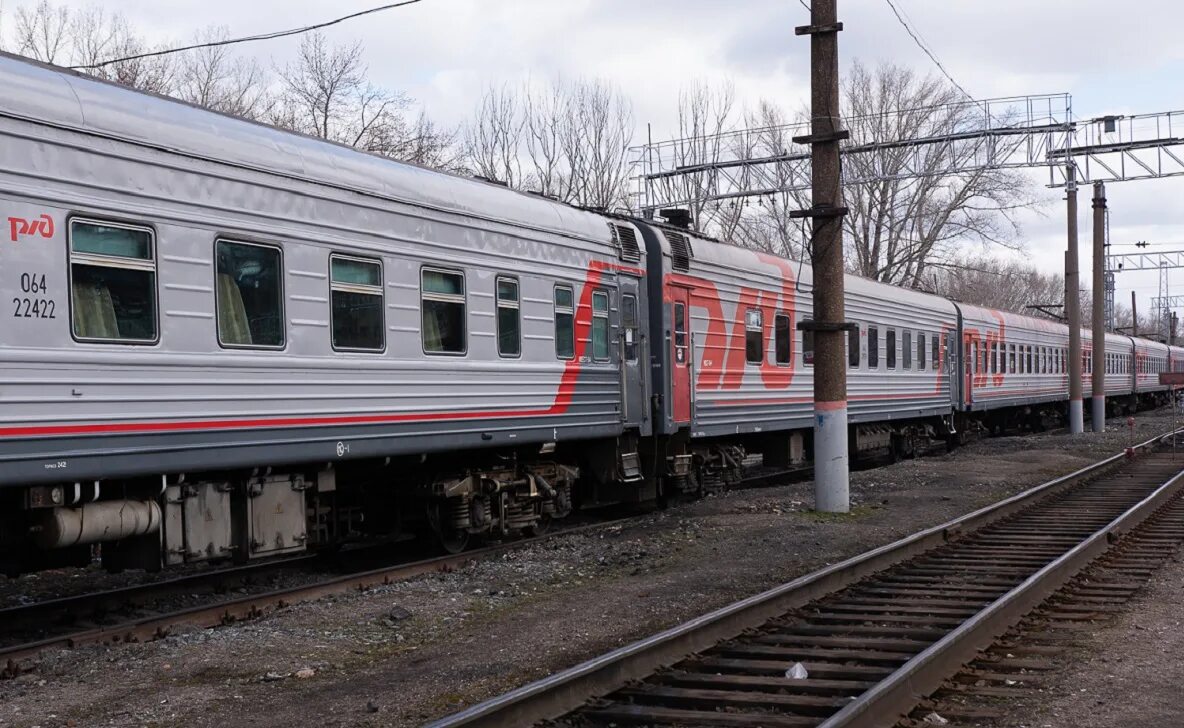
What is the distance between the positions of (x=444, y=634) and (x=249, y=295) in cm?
271

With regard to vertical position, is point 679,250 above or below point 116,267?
above

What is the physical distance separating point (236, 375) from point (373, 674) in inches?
103

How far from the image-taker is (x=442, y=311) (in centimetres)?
1078

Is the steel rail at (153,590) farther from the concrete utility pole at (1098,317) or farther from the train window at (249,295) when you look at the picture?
the concrete utility pole at (1098,317)

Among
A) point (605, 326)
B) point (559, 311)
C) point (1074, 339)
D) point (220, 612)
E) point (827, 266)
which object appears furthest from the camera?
point (1074, 339)

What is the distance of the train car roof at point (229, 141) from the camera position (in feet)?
24.4

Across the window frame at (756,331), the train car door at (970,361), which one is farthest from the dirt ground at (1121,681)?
the train car door at (970,361)

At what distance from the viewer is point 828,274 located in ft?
46.4

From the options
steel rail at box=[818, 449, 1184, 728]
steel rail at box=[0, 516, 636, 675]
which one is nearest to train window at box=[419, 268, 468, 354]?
steel rail at box=[0, 516, 636, 675]

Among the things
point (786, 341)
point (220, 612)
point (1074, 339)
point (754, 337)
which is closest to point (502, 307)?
point (220, 612)

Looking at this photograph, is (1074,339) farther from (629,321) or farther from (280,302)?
(280,302)

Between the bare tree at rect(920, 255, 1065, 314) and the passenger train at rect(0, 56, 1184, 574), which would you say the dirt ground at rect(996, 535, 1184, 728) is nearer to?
the passenger train at rect(0, 56, 1184, 574)

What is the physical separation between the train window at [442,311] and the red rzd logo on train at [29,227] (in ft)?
11.8

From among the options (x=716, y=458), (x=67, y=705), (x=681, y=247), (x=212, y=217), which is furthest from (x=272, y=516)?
(x=716, y=458)
